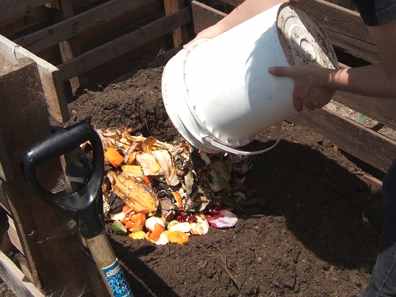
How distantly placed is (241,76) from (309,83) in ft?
0.91

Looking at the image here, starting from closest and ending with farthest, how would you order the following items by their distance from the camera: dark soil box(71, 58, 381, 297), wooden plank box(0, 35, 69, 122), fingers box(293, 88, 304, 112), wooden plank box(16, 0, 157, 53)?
1. wooden plank box(0, 35, 69, 122)
2. fingers box(293, 88, 304, 112)
3. dark soil box(71, 58, 381, 297)
4. wooden plank box(16, 0, 157, 53)

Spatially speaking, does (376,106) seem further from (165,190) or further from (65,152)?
(65,152)

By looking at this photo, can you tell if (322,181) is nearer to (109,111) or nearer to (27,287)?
(109,111)

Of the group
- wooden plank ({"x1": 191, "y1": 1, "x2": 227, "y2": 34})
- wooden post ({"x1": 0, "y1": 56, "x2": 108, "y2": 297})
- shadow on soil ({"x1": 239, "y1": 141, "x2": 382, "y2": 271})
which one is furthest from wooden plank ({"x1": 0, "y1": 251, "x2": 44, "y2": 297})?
wooden plank ({"x1": 191, "y1": 1, "x2": 227, "y2": 34})

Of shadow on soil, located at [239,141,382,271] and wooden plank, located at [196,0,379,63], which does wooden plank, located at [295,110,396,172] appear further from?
wooden plank, located at [196,0,379,63]

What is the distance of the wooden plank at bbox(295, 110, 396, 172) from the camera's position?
10.1 feet

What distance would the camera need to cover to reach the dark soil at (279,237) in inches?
108

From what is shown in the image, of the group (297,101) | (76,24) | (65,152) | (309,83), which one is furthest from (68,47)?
(65,152)


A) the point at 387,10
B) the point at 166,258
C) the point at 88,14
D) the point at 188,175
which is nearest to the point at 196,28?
the point at 88,14

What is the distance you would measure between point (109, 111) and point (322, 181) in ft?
3.87

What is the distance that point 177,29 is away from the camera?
13.8ft

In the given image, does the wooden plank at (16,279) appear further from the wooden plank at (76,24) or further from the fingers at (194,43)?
the wooden plank at (76,24)

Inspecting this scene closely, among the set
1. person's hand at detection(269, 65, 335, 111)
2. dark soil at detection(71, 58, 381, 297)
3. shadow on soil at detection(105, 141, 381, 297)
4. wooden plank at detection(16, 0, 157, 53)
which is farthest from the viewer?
wooden plank at detection(16, 0, 157, 53)

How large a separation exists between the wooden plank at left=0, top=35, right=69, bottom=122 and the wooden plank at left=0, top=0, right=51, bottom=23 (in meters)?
1.86
